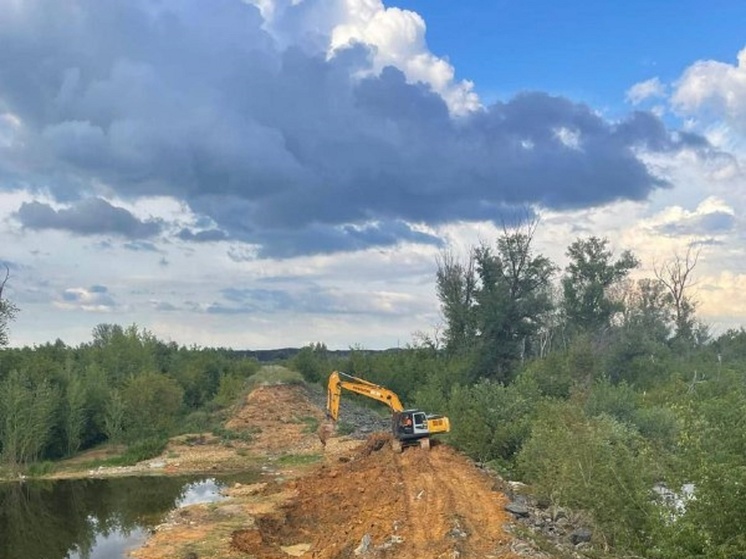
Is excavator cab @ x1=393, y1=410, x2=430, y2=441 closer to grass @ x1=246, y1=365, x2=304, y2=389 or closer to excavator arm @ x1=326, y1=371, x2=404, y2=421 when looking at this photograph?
excavator arm @ x1=326, y1=371, x2=404, y2=421

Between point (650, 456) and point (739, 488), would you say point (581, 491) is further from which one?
point (739, 488)

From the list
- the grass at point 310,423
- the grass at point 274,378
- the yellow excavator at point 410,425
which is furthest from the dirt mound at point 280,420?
the yellow excavator at point 410,425

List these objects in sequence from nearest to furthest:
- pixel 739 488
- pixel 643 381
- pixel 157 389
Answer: pixel 739 488 → pixel 157 389 → pixel 643 381

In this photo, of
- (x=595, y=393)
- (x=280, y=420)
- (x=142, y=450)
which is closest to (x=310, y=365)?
(x=280, y=420)

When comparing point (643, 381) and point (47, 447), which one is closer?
point (47, 447)

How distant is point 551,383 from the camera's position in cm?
4159

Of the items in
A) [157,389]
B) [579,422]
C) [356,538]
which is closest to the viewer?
[356,538]

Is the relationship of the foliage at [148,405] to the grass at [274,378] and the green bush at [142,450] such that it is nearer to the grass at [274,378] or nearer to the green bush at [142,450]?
the green bush at [142,450]

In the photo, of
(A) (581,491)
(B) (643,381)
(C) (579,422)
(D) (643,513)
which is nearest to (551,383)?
(B) (643,381)

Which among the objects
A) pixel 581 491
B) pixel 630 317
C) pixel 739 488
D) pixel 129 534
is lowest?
pixel 129 534

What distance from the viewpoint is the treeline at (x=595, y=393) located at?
1169cm

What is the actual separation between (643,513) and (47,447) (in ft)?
126

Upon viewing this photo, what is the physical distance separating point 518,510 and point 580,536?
2208 mm

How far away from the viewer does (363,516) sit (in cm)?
2080
